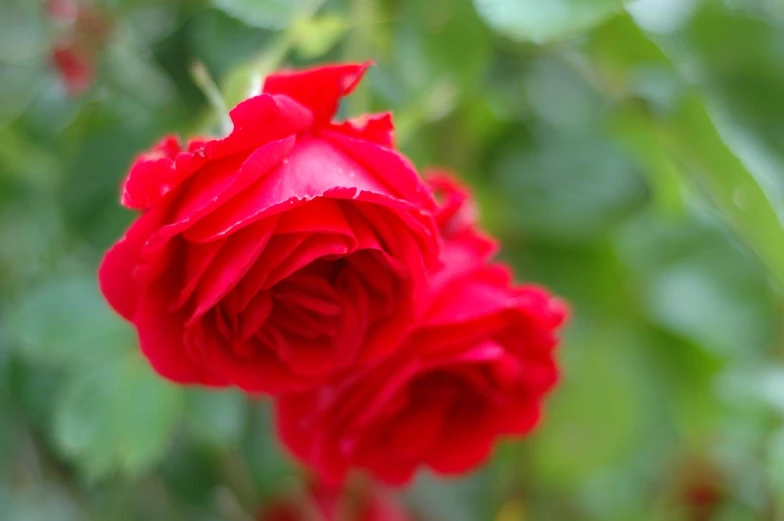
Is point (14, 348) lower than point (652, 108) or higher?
lower

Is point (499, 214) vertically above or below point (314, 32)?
below

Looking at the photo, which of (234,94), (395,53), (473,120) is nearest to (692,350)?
(473,120)

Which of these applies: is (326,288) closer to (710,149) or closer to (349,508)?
(710,149)

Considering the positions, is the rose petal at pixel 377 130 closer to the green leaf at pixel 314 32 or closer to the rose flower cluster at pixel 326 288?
the rose flower cluster at pixel 326 288

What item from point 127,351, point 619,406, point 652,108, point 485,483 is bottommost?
point 485,483

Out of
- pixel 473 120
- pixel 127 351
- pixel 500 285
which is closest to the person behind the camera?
pixel 500 285

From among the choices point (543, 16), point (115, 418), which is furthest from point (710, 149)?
point (115, 418)

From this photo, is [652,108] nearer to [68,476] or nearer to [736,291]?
[736,291]
